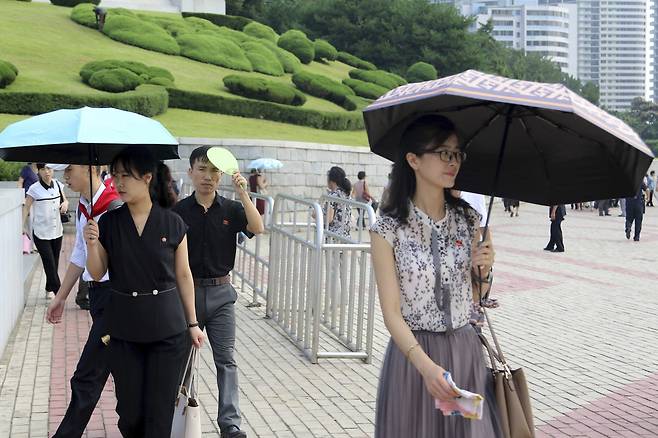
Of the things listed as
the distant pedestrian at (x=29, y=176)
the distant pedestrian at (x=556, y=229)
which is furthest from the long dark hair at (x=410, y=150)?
the distant pedestrian at (x=556, y=229)

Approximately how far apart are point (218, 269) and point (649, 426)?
108 inches

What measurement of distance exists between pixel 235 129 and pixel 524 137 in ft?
74.7

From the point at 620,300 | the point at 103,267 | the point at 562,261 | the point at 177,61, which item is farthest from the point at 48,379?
the point at 177,61

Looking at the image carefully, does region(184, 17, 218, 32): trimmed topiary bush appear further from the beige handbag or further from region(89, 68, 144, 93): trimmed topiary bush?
the beige handbag

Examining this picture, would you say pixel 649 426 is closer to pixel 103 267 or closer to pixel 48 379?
pixel 103 267

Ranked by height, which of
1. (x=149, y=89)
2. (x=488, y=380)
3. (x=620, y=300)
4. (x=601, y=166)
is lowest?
(x=620, y=300)

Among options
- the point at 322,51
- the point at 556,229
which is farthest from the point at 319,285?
the point at 322,51

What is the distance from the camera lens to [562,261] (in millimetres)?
15180

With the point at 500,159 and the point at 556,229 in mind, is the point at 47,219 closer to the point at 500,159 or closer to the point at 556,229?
the point at 500,159

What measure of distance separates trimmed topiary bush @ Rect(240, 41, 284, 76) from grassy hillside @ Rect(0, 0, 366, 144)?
0.42m

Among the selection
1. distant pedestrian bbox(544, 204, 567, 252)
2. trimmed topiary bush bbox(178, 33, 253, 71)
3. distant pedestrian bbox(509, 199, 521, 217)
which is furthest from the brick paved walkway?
trimmed topiary bush bbox(178, 33, 253, 71)

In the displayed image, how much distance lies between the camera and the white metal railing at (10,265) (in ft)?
25.2

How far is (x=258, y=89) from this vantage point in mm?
29688

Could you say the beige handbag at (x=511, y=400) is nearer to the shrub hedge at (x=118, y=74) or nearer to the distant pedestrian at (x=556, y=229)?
the distant pedestrian at (x=556, y=229)
